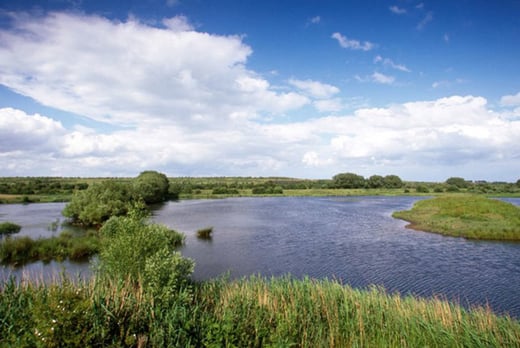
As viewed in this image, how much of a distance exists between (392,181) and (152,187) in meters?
120

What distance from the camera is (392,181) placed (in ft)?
527

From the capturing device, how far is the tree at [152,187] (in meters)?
84.3

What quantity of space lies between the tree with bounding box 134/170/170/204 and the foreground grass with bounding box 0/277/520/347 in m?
74.5

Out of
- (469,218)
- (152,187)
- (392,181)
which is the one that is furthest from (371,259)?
(392,181)

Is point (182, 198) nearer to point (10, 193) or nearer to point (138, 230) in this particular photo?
point (10, 193)

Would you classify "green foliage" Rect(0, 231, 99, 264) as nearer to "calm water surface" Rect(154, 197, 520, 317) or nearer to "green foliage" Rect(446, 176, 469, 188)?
"calm water surface" Rect(154, 197, 520, 317)

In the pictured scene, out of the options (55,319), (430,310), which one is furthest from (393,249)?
(55,319)

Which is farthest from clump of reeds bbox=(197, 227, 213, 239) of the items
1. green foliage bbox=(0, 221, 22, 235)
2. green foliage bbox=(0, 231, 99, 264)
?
green foliage bbox=(0, 221, 22, 235)

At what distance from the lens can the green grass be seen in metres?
38.0

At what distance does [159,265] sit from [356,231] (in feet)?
110

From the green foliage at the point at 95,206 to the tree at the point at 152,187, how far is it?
30101 mm

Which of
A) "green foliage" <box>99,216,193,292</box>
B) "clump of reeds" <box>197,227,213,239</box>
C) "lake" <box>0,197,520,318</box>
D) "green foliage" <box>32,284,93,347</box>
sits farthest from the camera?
"clump of reeds" <box>197,227,213,239</box>

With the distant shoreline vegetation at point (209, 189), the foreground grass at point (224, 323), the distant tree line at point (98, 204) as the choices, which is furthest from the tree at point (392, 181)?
the foreground grass at point (224, 323)

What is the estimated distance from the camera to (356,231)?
4247 cm
